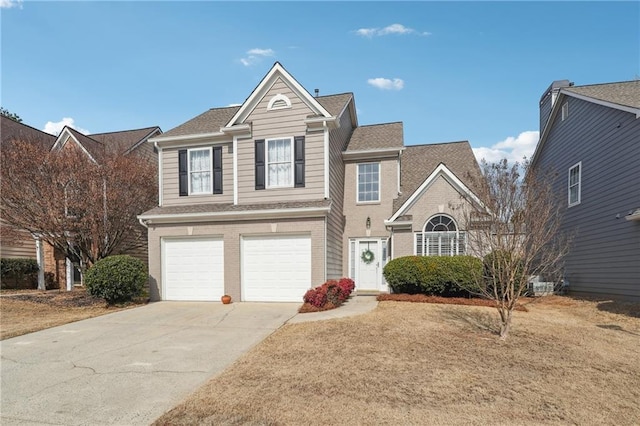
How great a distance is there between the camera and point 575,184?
14367 millimetres

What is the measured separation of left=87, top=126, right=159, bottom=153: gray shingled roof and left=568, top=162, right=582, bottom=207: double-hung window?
2089 centimetres

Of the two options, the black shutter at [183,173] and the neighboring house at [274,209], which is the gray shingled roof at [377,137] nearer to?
the neighboring house at [274,209]

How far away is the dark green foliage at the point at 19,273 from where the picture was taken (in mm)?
16859

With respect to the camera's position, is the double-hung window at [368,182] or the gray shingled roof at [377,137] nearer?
the gray shingled roof at [377,137]

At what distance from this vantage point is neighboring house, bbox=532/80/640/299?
Result: 35.8 ft

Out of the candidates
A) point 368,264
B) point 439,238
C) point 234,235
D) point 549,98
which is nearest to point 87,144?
point 234,235

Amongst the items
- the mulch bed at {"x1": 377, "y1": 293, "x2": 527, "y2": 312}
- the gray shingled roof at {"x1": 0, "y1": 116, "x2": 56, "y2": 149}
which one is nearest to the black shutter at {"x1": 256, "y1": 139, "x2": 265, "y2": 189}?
the mulch bed at {"x1": 377, "y1": 293, "x2": 527, "y2": 312}

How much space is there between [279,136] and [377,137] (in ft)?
16.4

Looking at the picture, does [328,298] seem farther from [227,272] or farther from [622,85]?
[622,85]

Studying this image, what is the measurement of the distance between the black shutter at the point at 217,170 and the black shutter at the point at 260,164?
1.79 metres

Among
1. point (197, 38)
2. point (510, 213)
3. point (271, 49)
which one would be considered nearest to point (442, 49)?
point (271, 49)

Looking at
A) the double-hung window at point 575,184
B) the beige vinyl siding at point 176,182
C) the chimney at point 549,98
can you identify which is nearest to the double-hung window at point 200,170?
the beige vinyl siding at point 176,182

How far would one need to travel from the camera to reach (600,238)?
40.8 feet

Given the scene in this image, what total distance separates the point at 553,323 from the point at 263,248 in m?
8.76
